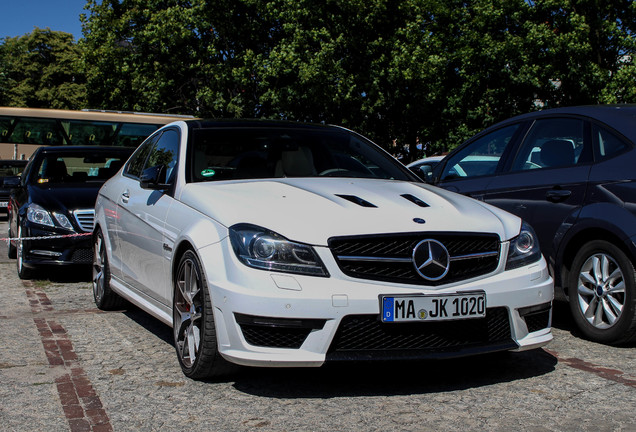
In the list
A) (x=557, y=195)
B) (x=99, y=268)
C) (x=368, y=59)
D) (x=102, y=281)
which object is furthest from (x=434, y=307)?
(x=368, y=59)

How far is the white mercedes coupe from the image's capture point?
4.12 meters

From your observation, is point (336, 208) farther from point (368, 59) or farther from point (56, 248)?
point (368, 59)

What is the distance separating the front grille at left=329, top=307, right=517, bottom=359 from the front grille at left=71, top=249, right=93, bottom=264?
5.44 m

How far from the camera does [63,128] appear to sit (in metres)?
29.1

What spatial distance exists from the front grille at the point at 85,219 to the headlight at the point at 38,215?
0.89ft

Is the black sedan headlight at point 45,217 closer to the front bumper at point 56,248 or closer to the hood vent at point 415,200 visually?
the front bumper at point 56,248

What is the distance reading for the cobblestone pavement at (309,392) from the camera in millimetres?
3875

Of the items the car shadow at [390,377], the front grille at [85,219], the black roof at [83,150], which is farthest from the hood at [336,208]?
the black roof at [83,150]

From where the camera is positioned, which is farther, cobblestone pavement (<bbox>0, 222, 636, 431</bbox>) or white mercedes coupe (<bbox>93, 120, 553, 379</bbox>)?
white mercedes coupe (<bbox>93, 120, 553, 379</bbox>)

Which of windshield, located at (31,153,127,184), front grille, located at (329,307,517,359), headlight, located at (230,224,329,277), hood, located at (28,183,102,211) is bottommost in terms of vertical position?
front grille, located at (329,307,517,359)

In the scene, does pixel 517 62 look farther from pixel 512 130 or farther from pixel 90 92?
pixel 512 130

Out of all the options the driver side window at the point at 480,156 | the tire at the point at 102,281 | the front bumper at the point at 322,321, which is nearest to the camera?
the front bumper at the point at 322,321

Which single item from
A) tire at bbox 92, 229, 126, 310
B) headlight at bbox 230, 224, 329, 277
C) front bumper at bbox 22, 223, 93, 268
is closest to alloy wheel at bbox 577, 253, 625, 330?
headlight at bbox 230, 224, 329, 277

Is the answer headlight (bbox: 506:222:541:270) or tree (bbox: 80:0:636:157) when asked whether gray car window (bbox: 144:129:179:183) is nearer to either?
headlight (bbox: 506:222:541:270)
